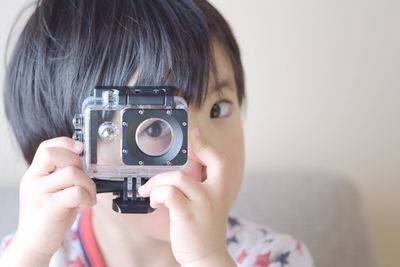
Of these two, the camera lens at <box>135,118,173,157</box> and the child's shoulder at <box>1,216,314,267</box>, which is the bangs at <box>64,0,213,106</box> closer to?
the camera lens at <box>135,118,173,157</box>

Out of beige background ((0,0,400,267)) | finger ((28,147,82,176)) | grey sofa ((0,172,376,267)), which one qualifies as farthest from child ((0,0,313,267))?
beige background ((0,0,400,267))

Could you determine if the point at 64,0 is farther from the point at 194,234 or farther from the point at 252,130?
the point at 252,130

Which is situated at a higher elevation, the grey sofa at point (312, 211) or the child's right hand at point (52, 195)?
the child's right hand at point (52, 195)

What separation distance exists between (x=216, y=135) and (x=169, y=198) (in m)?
0.21

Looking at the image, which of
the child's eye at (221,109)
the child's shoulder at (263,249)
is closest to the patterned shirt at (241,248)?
the child's shoulder at (263,249)

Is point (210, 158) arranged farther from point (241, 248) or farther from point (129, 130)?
point (241, 248)

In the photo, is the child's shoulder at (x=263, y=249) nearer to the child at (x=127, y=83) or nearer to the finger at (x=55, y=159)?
the child at (x=127, y=83)

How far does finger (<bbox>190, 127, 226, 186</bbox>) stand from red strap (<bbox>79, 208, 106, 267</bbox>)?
313mm

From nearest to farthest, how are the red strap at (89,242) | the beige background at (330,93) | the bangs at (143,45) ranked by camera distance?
1. the bangs at (143,45)
2. the red strap at (89,242)
3. the beige background at (330,93)

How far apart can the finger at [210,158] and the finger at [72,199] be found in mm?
122

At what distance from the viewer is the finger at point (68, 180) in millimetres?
530

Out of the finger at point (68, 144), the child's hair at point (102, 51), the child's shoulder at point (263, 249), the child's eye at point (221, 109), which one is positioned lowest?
the child's shoulder at point (263, 249)

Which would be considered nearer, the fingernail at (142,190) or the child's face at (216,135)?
the fingernail at (142,190)

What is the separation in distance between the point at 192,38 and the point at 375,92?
2.07 feet
